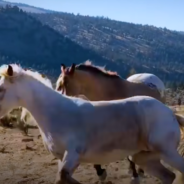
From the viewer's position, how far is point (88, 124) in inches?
204

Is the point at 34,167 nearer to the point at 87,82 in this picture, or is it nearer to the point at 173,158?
the point at 87,82

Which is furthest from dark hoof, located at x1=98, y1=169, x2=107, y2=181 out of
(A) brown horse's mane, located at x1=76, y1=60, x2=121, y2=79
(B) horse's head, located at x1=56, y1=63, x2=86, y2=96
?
(A) brown horse's mane, located at x1=76, y1=60, x2=121, y2=79

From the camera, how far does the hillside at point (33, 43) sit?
122625mm

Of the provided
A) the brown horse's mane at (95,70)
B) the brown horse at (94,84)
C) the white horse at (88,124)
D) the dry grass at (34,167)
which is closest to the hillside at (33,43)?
the dry grass at (34,167)

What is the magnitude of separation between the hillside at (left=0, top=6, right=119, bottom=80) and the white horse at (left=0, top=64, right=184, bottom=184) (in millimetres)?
113245

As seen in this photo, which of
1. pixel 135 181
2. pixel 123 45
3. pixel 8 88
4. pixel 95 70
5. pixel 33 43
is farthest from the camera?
pixel 123 45

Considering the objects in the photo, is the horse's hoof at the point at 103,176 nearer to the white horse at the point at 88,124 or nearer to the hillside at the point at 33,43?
the white horse at the point at 88,124

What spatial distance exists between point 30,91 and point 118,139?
1143 millimetres

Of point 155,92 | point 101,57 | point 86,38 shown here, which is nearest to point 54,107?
point 155,92

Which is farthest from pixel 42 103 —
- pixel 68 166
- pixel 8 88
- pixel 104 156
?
pixel 104 156

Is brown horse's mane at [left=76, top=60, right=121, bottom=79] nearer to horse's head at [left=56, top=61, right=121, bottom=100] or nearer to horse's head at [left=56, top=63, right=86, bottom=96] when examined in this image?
horse's head at [left=56, top=61, right=121, bottom=100]

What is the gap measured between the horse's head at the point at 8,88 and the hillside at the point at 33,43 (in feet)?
372

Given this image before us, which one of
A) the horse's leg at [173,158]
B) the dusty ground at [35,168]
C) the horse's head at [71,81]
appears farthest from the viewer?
the horse's head at [71,81]

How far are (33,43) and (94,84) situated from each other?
12240 centimetres
